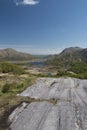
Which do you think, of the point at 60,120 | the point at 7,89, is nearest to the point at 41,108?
the point at 60,120

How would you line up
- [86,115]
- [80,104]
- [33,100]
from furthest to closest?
1. [33,100]
2. [80,104]
3. [86,115]

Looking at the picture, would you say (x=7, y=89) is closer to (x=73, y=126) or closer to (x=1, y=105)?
(x=1, y=105)

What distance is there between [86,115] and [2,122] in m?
4.31

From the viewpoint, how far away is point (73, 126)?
27.8ft

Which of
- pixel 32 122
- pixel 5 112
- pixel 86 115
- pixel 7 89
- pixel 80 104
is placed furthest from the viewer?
pixel 7 89

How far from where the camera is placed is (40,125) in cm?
883

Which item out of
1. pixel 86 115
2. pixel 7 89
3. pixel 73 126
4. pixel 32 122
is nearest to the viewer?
pixel 73 126

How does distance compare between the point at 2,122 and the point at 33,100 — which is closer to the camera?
the point at 2,122

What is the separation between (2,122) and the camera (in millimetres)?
9516

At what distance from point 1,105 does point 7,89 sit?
18.3 ft

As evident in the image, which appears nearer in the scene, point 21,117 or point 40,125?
point 40,125

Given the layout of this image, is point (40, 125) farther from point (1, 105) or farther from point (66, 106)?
point (1, 105)

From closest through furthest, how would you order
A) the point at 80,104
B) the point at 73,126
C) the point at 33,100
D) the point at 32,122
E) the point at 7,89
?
the point at 73,126 < the point at 32,122 < the point at 80,104 < the point at 33,100 < the point at 7,89

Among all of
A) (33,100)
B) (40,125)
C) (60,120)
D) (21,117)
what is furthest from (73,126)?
(33,100)
